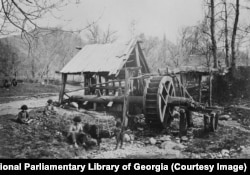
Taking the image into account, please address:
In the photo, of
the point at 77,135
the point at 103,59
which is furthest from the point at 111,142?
the point at 103,59

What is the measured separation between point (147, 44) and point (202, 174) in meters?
52.8

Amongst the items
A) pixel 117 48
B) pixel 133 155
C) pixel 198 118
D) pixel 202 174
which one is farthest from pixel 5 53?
pixel 202 174

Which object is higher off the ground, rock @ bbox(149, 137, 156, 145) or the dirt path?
the dirt path

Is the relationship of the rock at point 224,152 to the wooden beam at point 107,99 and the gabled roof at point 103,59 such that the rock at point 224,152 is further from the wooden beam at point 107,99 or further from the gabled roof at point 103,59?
the gabled roof at point 103,59

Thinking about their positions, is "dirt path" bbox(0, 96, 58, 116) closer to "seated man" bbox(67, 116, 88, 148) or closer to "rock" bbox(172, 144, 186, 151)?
"seated man" bbox(67, 116, 88, 148)

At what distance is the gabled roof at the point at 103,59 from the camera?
14.6m

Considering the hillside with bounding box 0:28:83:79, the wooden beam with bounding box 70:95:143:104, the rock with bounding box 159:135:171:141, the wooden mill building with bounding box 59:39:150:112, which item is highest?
the hillside with bounding box 0:28:83:79

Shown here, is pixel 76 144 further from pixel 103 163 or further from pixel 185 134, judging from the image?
pixel 185 134

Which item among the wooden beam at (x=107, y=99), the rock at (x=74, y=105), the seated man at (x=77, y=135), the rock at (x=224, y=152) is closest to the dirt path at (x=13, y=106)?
the rock at (x=74, y=105)

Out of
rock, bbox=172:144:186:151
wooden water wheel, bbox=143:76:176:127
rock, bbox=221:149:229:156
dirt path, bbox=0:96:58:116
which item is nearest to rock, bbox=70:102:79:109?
dirt path, bbox=0:96:58:116

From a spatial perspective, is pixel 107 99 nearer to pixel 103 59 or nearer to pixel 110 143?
pixel 103 59

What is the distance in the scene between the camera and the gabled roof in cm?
1462

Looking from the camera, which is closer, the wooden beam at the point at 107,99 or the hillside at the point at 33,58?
the wooden beam at the point at 107,99

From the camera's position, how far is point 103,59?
15586mm
